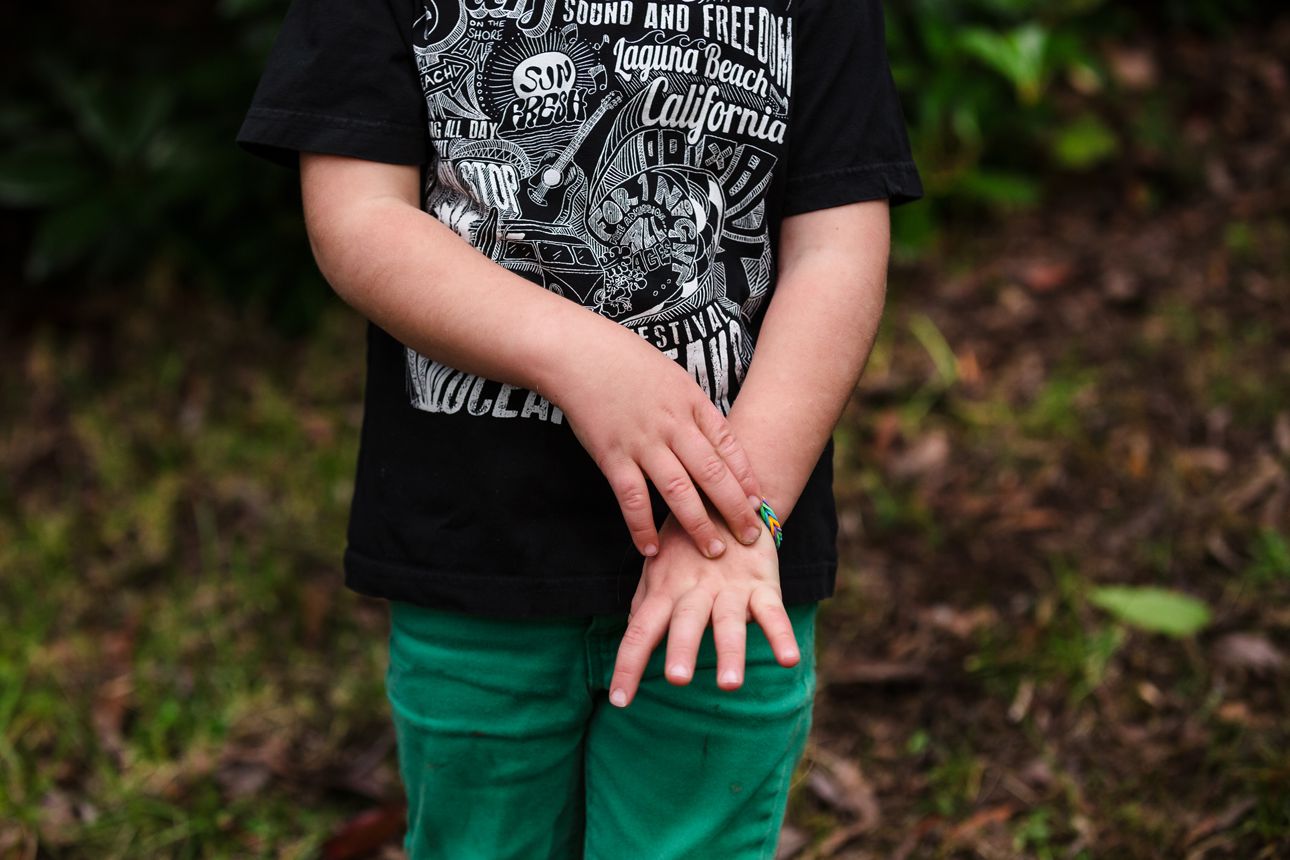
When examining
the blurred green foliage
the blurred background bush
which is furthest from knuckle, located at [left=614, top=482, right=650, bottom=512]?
the blurred green foliage

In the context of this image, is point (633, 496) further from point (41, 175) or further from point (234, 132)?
point (41, 175)

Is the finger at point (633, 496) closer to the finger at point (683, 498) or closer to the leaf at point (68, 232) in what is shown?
the finger at point (683, 498)

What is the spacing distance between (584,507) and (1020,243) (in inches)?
104

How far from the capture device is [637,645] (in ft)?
3.64

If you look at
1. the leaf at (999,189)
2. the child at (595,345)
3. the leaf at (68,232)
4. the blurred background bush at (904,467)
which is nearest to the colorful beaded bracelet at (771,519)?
the child at (595,345)

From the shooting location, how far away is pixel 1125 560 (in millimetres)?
2496

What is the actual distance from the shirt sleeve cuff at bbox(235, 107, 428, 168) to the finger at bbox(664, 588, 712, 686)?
1.69 feet

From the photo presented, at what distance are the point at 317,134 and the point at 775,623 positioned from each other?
62cm

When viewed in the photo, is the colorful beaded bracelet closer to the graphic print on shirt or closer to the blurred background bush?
the graphic print on shirt

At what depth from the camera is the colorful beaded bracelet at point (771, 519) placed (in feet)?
3.90

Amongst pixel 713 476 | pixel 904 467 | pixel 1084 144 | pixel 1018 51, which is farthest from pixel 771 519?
pixel 1084 144

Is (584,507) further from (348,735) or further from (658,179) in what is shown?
(348,735)

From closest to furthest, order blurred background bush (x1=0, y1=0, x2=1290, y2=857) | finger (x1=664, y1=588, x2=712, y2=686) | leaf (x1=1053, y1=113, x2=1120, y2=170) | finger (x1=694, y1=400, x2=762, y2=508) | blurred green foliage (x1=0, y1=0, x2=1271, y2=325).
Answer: finger (x1=664, y1=588, x2=712, y2=686)
finger (x1=694, y1=400, x2=762, y2=508)
blurred background bush (x1=0, y1=0, x2=1290, y2=857)
blurred green foliage (x1=0, y1=0, x2=1271, y2=325)
leaf (x1=1053, y1=113, x2=1120, y2=170)

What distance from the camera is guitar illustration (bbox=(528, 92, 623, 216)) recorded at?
1.26 m
